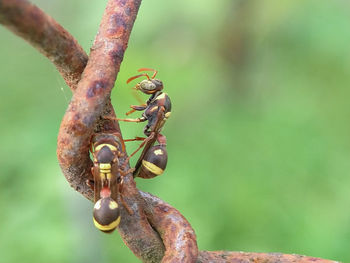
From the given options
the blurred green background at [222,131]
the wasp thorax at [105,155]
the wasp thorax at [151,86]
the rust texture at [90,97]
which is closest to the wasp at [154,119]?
the wasp thorax at [151,86]

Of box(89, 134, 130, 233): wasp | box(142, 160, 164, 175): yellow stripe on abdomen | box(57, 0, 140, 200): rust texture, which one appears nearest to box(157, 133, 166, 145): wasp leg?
box(142, 160, 164, 175): yellow stripe on abdomen

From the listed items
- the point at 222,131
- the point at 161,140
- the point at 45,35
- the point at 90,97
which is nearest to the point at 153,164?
the point at 161,140

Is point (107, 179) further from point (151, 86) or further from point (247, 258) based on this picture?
point (151, 86)

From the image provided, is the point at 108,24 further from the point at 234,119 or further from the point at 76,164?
the point at 234,119

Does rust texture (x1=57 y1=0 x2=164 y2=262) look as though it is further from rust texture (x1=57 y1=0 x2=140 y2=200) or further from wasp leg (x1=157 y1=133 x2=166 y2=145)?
wasp leg (x1=157 y1=133 x2=166 y2=145)

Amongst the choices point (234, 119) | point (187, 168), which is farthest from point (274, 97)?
point (187, 168)

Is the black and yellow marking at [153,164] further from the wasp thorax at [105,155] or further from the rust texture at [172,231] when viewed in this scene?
the rust texture at [172,231]
